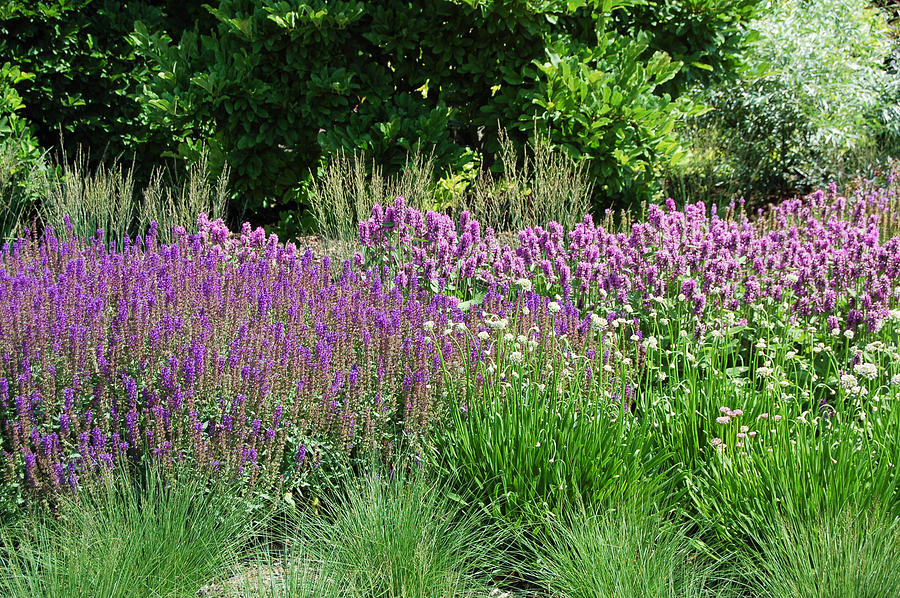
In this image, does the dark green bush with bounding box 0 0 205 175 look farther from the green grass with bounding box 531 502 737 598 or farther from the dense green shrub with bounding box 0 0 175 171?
the green grass with bounding box 531 502 737 598

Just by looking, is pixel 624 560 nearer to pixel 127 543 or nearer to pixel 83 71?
pixel 127 543

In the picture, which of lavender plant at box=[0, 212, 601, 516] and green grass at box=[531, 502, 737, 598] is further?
lavender plant at box=[0, 212, 601, 516]

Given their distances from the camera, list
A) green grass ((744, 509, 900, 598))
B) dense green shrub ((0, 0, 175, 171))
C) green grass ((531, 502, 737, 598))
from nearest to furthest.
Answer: green grass ((744, 509, 900, 598)), green grass ((531, 502, 737, 598)), dense green shrub ((0, 0, 175, 171))

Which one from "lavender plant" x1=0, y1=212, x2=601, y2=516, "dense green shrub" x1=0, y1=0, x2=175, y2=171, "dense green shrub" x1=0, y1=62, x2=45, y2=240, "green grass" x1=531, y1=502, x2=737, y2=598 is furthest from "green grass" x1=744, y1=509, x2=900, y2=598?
"dense green shrub" x1=0, y1=0, x2=175, y2=171

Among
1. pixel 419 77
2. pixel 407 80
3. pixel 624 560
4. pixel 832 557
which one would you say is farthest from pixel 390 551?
pixel 407 80

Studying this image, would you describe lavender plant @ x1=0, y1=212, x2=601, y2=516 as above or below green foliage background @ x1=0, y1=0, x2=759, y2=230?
below

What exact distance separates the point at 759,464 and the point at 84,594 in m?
2.37

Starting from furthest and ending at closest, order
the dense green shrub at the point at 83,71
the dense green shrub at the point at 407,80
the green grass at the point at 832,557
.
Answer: the dense green shrub at the point at 83,71 → the dense green shrub at the point at 407,80 → the green grass at the point at 832,557

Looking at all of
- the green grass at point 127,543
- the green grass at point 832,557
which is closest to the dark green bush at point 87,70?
the green grass at point 127,543

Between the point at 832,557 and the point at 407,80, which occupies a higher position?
the point at 407,80

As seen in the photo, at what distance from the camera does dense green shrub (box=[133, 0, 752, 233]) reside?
21.8 feet

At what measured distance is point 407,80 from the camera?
750 centimetres

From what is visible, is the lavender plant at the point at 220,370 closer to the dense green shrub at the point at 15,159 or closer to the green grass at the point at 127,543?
the green grass at the point at 127,543

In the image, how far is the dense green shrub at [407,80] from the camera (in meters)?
6.65
